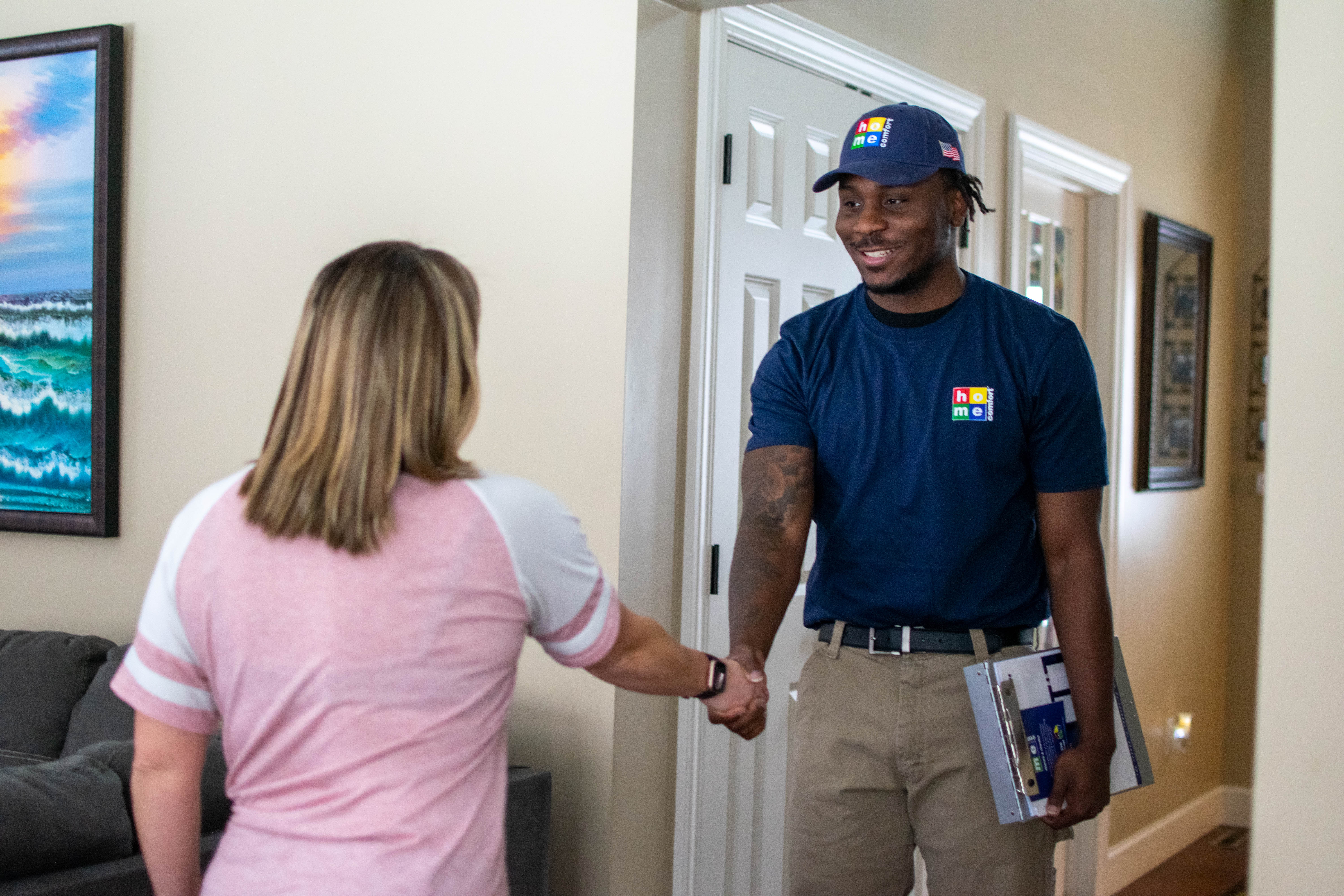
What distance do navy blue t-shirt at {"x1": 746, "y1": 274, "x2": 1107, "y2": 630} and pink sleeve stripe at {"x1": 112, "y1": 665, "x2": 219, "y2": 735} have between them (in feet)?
3.19

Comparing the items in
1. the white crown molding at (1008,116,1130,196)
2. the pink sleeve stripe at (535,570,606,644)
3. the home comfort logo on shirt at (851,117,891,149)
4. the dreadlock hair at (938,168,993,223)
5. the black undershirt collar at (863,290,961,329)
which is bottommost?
the pink sleeve stripe at (535,570,606,644)

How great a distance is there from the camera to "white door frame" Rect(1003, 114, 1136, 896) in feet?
12.8

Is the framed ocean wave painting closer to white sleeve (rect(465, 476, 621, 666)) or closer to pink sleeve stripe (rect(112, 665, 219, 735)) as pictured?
pink sleeve stripe (rect(112, 665, 219, 735))

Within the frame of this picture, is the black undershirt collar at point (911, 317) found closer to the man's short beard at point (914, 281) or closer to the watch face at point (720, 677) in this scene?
the man's short beard at point (914, 281)

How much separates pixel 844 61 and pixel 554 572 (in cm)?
210

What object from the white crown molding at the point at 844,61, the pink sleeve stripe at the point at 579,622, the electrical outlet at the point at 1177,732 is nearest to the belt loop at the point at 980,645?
the pink sleeve stripe at the point at 579,622

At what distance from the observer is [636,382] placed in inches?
100

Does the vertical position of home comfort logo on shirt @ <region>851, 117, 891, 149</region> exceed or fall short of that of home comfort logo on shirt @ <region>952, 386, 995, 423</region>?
it exceeds it

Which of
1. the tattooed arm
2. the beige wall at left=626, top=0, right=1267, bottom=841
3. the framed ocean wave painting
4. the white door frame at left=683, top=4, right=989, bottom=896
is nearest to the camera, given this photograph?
the tattooed arm

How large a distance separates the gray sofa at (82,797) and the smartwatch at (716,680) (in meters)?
0.85

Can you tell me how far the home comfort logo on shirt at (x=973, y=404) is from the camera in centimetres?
180

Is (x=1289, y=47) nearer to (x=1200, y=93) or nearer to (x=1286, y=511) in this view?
(x=1286, y=511)

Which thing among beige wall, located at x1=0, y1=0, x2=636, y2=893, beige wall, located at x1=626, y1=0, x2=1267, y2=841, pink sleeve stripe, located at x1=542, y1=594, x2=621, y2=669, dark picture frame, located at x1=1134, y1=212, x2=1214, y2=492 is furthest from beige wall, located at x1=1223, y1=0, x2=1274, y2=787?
pink sleeve stripe, located at x1=542, y1=594, x2=621, y2=669

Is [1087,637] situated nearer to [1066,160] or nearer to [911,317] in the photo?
[911,317]
